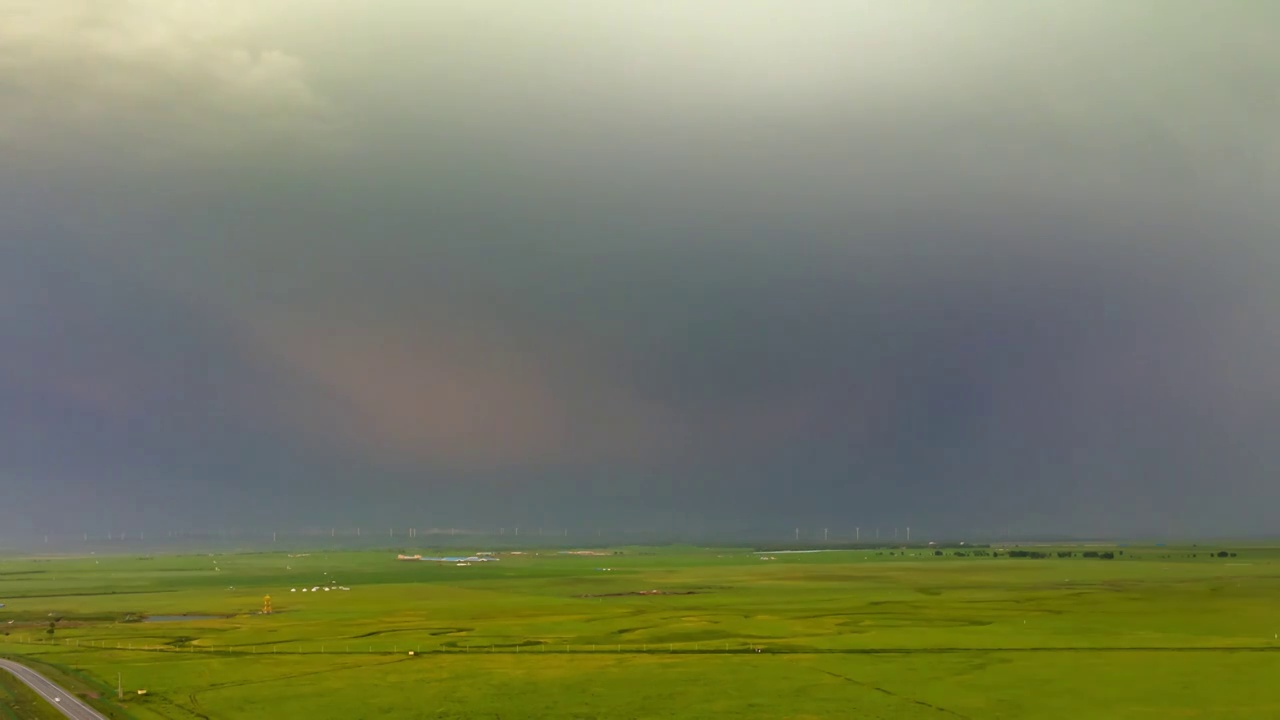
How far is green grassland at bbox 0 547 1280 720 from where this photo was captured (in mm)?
65375

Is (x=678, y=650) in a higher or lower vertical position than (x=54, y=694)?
lower

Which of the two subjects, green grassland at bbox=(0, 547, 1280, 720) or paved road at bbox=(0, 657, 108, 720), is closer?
paved road at bbox=(0, 657, 108, 720)

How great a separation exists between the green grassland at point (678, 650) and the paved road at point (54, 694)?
5.29 ft

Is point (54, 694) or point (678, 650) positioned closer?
point (54, 694)

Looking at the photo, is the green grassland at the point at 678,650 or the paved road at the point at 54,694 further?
the green grassland at the point at 678,650

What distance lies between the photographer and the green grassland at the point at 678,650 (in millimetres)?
65375

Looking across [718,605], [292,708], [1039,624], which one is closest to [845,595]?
[718,605]

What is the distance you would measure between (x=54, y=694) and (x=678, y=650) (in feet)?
155

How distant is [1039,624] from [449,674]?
61.8 metres

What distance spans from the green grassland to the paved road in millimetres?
1612

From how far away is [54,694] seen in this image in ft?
222

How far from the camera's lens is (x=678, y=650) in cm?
8656

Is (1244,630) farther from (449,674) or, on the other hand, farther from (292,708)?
(292,708)

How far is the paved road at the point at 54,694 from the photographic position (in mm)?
61688
